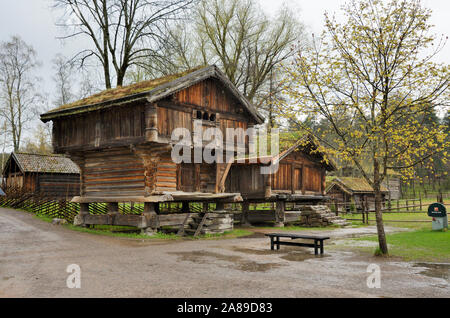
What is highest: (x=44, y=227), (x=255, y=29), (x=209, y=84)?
(x=255, y=29)

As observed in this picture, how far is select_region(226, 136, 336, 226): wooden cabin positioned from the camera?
23141 mm

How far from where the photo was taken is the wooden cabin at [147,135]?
16.9m

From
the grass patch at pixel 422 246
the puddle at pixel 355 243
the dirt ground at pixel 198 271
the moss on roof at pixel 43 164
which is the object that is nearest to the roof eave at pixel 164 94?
the dirt ground at pixel 198 271

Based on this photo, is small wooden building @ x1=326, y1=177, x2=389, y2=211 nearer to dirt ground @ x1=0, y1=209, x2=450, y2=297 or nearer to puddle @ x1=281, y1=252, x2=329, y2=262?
dirt ground @ x1=0, y1=209, x2=450, y2=297

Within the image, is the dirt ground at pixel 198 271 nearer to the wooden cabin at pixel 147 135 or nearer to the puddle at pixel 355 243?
the puddle at pixel 355 243

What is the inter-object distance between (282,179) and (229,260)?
46.9 feet

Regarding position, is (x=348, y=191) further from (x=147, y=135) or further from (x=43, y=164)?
(x=43, y=164)

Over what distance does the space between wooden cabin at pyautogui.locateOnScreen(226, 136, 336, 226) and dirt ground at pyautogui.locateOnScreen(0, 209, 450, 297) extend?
806 cm

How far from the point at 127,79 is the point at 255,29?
11.7 meters

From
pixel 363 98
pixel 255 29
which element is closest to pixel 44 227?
pixel 363 98

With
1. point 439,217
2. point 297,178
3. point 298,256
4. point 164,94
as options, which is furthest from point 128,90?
point 439,217

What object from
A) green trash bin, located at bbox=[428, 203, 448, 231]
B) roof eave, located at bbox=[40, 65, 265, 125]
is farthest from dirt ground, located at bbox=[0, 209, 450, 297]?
green trash bin, located at bbox=[428, 203, 448, 231]
